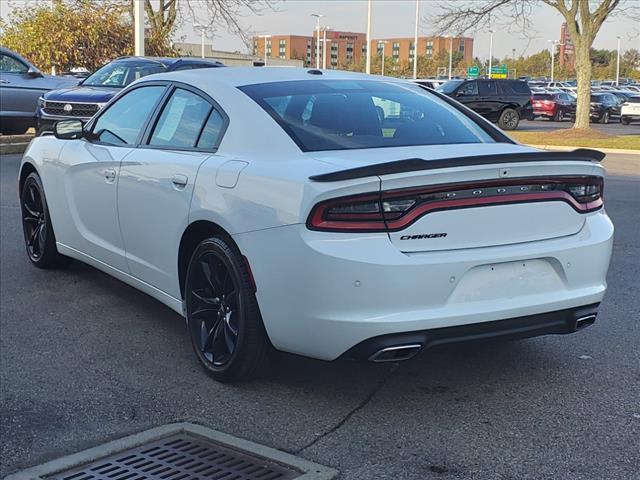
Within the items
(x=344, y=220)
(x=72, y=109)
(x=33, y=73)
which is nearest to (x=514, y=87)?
(x=33, y=73)

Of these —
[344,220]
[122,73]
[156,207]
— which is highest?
[122,73]

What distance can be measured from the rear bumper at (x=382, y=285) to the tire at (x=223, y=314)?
12 cm

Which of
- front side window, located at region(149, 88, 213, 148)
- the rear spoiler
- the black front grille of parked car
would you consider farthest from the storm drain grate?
the black front grille of parked car

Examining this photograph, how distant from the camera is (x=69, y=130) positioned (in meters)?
6.21

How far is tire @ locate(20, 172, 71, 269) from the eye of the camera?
6.53m

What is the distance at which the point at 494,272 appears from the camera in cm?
381

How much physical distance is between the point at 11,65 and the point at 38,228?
1186cm

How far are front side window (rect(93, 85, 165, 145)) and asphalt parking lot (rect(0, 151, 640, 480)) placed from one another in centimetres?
118

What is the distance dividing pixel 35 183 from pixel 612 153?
16.8 meters

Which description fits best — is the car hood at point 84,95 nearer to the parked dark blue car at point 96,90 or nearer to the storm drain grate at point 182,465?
the parked dark blue car at point 96,90

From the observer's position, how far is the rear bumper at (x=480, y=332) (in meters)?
3.68

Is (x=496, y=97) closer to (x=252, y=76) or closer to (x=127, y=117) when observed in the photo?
(x=127, y=117)

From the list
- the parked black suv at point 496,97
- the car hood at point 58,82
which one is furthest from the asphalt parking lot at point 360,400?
the parked black suv at point 496,97

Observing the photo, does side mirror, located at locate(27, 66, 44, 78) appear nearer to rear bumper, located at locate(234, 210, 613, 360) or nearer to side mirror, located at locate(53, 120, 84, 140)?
Answer: side mirror, located at locate(53, 120, 84, 140)
